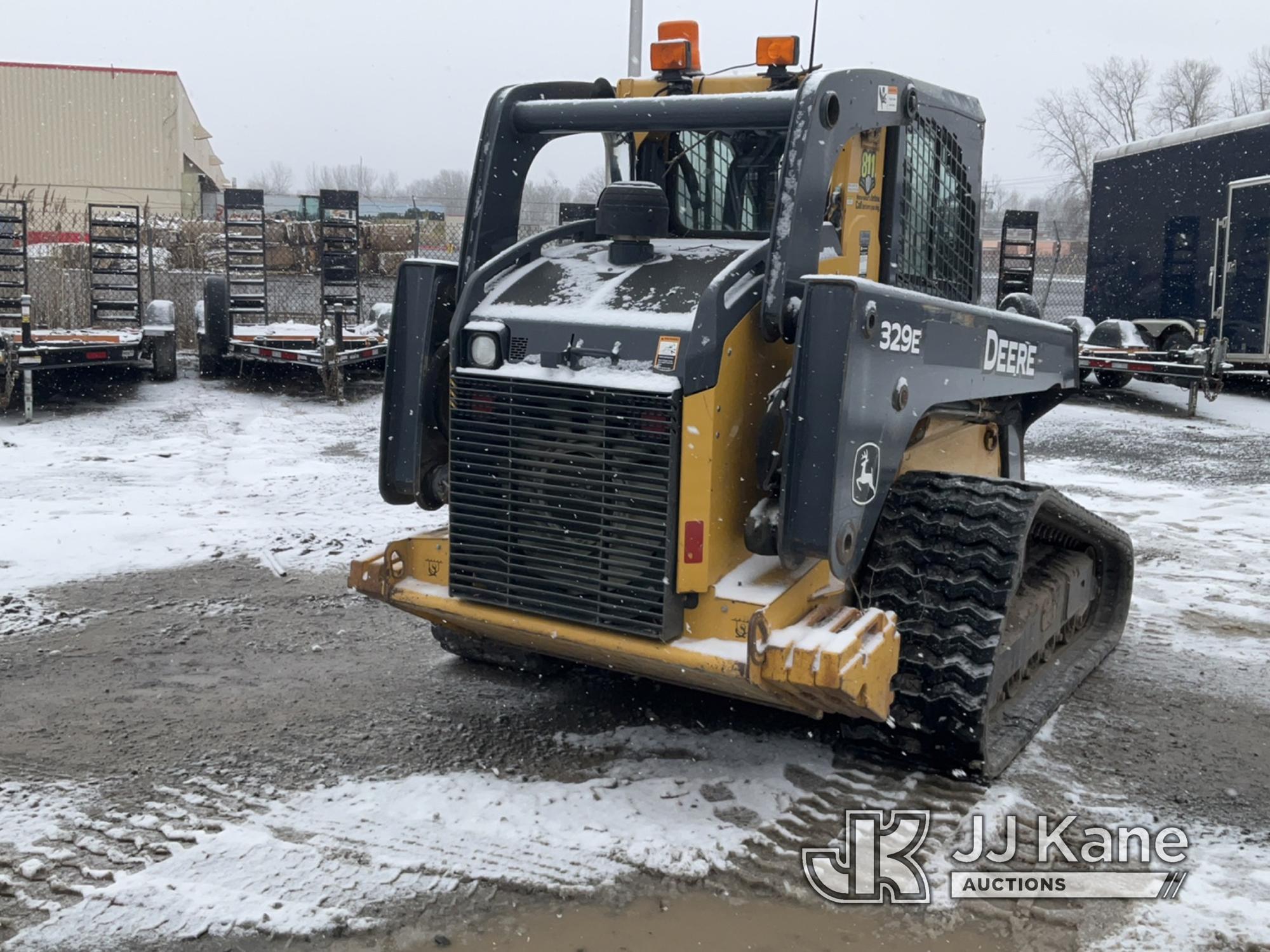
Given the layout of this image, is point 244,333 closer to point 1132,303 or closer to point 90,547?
point 90,547

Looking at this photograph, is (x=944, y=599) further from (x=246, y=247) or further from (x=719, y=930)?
(x=246, y=247)

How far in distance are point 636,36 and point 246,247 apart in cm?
659

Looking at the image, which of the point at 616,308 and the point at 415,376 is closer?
the point at 616,308

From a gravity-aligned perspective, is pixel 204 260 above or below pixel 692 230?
above

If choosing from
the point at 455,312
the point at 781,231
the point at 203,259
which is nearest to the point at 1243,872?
the point at 781,231

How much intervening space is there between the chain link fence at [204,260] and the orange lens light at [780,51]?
47.7 feet

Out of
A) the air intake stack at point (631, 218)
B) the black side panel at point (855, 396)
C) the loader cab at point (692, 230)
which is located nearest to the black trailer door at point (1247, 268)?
the loader cab at point (692, 230)

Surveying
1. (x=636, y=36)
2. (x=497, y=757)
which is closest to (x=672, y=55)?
(x=497, y=757)

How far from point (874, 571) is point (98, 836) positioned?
8.51ft

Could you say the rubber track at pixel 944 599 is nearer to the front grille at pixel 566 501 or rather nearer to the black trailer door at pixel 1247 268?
the front grille at pixel 566 501

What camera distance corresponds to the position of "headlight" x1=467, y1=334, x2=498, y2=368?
13.7ft

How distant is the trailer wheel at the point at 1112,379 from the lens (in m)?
16.3

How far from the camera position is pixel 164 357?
15227mm

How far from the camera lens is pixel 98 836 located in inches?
145
